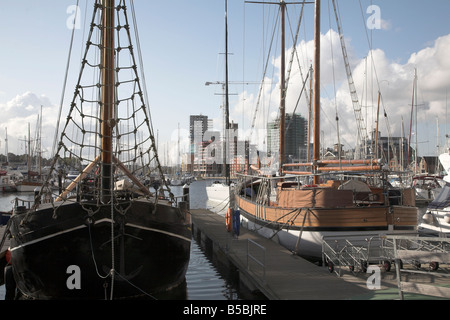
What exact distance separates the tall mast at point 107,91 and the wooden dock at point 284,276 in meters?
4.62

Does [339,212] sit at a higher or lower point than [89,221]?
lower

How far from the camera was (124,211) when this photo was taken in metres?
9.64

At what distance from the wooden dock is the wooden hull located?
744 millimetres

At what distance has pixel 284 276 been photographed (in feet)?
37.4

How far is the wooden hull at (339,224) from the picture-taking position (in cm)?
1395

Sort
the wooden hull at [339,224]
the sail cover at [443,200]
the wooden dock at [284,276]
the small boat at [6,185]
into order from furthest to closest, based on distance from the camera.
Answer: the small boat at [6,185]
the sail cover at [443,200]
the wooden hull at [339,224]
the wooden dock at [284,276]

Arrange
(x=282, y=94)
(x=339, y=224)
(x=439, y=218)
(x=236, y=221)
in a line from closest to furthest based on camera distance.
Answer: (x=339, y=224) < (x=236, y=221) < (x=439, y=218) < (x=282, y=94)

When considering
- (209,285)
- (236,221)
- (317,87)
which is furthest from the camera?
(317,87)

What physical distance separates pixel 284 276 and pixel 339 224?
3662 millimetres

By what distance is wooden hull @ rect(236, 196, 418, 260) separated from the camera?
14.0 meters

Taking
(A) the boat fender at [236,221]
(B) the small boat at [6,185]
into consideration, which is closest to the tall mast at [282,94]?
(A) the boat fender at [236,221]

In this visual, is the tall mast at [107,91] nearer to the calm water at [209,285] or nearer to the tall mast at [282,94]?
the calm water at [209,285]

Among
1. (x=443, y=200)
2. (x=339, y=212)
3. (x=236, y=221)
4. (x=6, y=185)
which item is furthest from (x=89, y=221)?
(x=6, y=185)

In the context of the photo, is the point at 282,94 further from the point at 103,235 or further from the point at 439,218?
the point at 103,235
